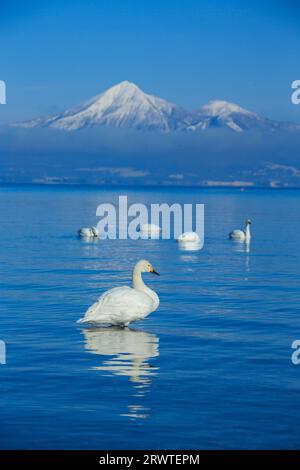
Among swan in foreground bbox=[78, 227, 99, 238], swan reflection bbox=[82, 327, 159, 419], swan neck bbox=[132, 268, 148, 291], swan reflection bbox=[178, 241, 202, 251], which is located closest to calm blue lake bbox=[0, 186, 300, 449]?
swan reflection bbox=[82, 327, 159, 419]

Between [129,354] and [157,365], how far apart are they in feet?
3.59

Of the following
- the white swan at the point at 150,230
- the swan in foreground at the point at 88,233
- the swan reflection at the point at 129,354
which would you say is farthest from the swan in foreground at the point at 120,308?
the white swan at the point at 150,230

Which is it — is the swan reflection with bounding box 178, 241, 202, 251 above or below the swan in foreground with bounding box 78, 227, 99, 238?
below

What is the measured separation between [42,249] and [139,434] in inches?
1195

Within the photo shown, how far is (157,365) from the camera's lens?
51.4 feet

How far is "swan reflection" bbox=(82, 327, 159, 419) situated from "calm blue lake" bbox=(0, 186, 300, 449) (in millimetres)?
26

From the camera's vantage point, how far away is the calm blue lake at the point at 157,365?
38.4 feet

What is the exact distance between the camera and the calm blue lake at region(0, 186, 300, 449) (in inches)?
460

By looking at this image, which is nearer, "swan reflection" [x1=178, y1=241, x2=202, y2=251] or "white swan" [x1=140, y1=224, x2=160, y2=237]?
"swan reflection" [x1=178, y1=241, x2=202, y2=251]

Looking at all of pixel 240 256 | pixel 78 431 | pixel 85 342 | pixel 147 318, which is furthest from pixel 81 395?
pixel 240 256

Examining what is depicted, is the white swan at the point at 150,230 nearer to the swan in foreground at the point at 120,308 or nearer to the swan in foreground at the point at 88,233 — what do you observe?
the swan in foreground at the point at 88,233

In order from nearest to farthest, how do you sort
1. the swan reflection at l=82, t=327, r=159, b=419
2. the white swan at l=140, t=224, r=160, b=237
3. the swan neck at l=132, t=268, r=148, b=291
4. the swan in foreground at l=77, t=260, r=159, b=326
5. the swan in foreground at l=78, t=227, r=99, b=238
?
the swan reflection at l=82, t=327, r=159, b=419, the swan in foreground at l=77, t=260, r=159, b=326, the swan neck at l=132, t=268, r=148, b=291, the swan in foreground at l=78, t=227, r=99, b=238, the white swan at l=140, t=224, r=160, b=237

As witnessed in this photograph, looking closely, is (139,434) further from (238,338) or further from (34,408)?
(238,338)
